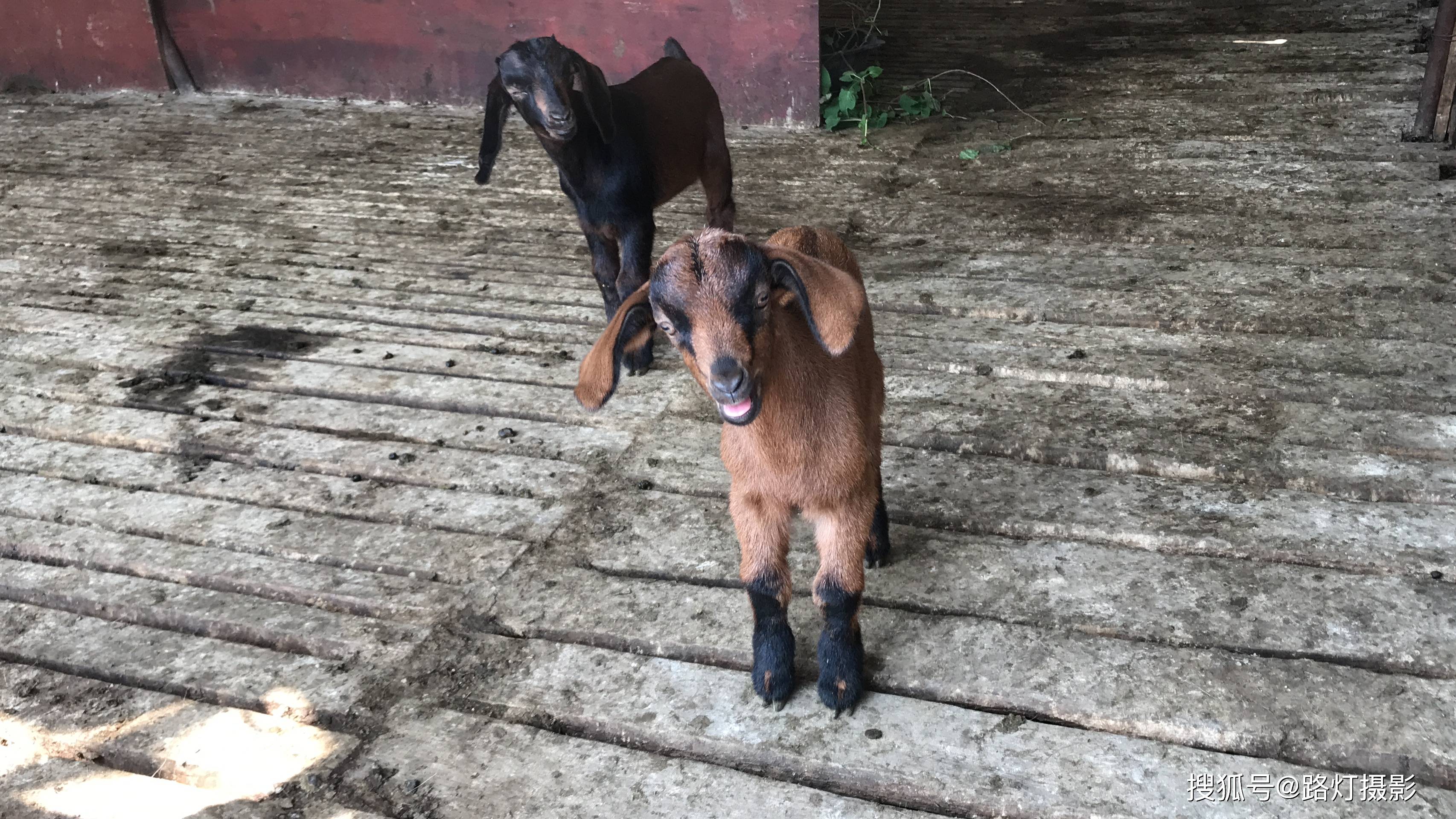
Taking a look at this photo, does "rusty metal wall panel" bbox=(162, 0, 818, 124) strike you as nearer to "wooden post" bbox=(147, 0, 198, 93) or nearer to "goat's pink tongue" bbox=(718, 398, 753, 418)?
"wooden post" bbox=(147, 0, 198, 93)

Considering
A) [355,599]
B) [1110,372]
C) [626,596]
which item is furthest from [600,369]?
[1110,372]

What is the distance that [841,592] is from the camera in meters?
2.24

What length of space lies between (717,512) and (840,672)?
798mm

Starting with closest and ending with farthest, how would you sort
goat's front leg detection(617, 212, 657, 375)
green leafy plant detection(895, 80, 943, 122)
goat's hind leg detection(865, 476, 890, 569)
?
goat's hind leg detection(865, 476, 890, 569), goat's front leg detection(617, 212, 657, 375), green leafy plant detection(895, 80, 943, 122)

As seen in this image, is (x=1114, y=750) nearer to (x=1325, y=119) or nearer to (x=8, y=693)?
(x=8, y=693)

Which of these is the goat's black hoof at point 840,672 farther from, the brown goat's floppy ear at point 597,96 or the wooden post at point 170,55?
the wooden post at point 170,55

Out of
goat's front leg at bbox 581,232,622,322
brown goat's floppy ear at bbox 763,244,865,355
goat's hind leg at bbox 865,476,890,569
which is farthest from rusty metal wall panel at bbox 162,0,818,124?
brown goat's floppy ear at bbox 763,244,865,355

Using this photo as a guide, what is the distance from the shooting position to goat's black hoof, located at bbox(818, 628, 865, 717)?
2.27 metres

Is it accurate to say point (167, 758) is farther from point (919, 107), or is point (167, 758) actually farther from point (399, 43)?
point (399, 43)

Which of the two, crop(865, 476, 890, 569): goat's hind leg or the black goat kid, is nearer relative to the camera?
crop(865, 476, 890, 569): goat's hind leg

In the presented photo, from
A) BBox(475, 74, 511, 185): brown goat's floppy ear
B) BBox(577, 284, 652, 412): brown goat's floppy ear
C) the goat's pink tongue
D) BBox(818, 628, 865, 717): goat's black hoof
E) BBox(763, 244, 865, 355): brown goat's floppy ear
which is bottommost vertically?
BBox(818, 628, 865, 717): goat's black hoof

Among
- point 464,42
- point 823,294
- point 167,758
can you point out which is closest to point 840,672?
point 823,294

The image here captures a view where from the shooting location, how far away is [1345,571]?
256 cm

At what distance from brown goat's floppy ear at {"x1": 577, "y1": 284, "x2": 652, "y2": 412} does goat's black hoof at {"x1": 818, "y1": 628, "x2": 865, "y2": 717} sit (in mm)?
679
